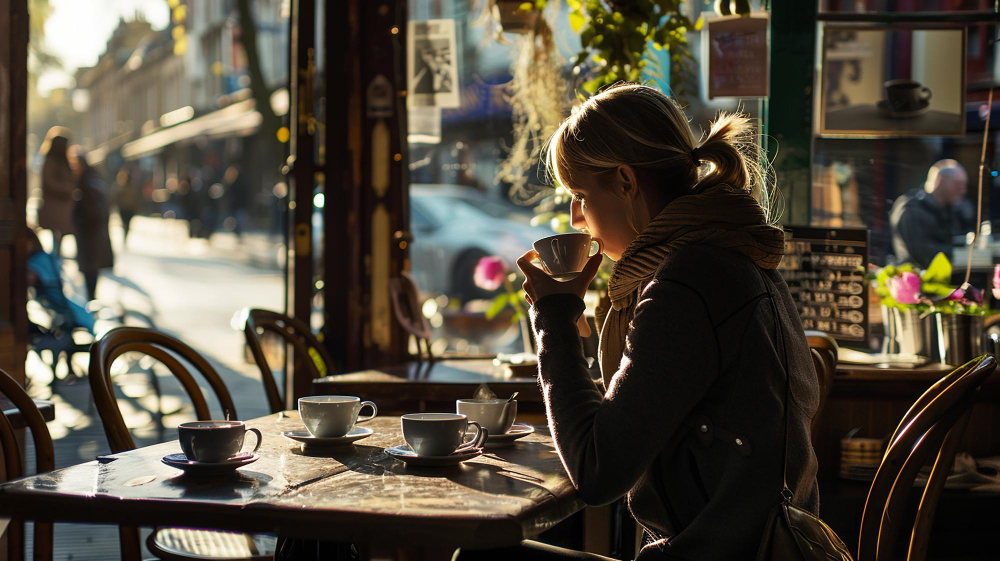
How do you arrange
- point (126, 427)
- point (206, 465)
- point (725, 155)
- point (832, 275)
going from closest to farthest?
point (206, 465)
point (725, 155)
point (126, 427)
point (832, 275)

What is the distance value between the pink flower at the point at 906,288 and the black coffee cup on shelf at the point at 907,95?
0.72 meters

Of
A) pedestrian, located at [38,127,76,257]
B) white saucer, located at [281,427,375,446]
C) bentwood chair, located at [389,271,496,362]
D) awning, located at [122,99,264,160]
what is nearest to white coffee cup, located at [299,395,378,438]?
white saucer, located at [281,427,375,446]

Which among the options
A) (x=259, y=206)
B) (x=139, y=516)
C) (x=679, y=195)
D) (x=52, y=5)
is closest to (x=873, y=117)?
(x=679, y=195)

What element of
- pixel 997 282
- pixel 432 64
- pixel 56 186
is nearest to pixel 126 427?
pixel 432 64

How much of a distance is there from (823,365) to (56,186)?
16.9 feet

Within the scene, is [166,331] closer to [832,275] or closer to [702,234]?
[832,275]

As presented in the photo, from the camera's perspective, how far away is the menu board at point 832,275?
124 inches

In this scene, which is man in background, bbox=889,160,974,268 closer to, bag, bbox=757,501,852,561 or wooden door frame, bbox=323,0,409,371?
wooden door frame, bbox=323,0,409,371

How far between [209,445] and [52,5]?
443cm

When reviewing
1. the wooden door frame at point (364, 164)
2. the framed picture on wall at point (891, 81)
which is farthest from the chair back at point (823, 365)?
the wooden door frame at point (364, 164)

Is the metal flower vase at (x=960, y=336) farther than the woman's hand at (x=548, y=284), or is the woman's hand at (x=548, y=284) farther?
the metal flower vase at (x=960, y=336)

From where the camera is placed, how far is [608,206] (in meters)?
1.57

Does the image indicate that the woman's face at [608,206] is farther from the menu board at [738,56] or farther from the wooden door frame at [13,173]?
the wooden door frame at [13,173]

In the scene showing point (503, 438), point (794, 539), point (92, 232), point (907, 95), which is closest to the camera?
point (794, 539)
